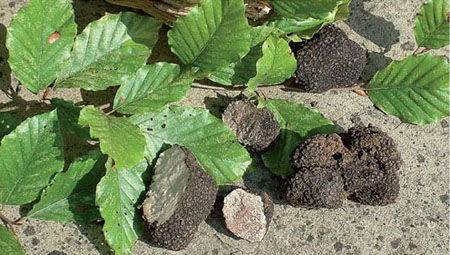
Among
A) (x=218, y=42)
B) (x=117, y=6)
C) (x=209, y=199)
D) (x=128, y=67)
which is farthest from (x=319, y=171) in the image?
(x=117, y=6)

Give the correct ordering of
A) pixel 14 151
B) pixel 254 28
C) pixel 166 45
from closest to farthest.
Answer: pixel 14 151 < pixel 254 28 < pixel 166 45

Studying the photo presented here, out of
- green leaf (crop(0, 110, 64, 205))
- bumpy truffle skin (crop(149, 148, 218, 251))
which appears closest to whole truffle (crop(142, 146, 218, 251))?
bumpy truffle skin (crop(149, 148, 218, 251))

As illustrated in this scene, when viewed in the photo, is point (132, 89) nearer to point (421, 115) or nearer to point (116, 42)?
point (116, 42)

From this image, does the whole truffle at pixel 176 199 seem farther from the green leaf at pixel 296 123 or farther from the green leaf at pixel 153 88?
the green leaf at pixel 296 123

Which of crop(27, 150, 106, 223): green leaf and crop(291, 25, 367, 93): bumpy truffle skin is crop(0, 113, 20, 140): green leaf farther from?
crop(291, 25, 367, 93): bumpy truffle skin

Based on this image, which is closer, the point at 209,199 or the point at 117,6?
the point at 209,199

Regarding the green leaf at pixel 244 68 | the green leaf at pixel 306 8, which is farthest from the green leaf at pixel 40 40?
the green leaf at pixel 306 8
